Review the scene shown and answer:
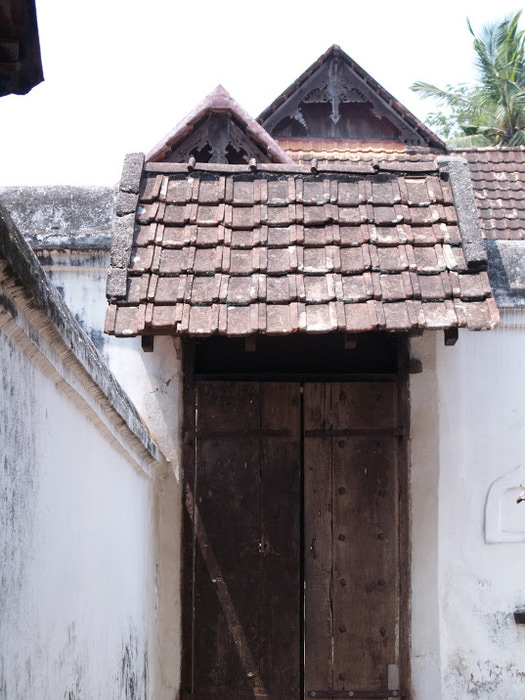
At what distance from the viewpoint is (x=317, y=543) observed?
6012 mm

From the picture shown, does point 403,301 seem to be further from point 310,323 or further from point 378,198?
point 378,198

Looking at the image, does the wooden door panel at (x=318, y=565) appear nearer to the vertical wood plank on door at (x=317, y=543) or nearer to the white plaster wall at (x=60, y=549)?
the vertical wood plank on door at (x=317, y=543)

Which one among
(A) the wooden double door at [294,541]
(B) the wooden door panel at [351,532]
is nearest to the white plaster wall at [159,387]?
(A) the wooden double door at [294,541]

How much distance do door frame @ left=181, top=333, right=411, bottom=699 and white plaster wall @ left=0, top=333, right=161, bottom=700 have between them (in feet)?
3.68

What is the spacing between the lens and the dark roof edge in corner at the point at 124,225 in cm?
503

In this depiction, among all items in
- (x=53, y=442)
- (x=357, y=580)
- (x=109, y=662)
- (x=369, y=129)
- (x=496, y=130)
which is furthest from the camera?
(x=496, y=130)

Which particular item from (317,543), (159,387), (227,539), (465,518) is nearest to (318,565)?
(317,543)

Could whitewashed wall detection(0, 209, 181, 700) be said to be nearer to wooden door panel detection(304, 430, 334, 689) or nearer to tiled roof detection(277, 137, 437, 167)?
wooden door panel detection(304, 430, 334, 689)

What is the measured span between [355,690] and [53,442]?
3.80m

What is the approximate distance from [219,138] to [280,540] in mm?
3055

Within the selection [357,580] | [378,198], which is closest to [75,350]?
[378,198]

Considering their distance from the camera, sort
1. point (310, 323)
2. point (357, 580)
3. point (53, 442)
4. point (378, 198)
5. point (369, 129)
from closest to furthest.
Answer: point (53, 442) < point (310, 323) < point (378, 198) < point (357, 580) < point (369, 129)

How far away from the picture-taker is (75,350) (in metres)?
2.95

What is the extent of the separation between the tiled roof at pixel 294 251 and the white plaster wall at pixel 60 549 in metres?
1.03
